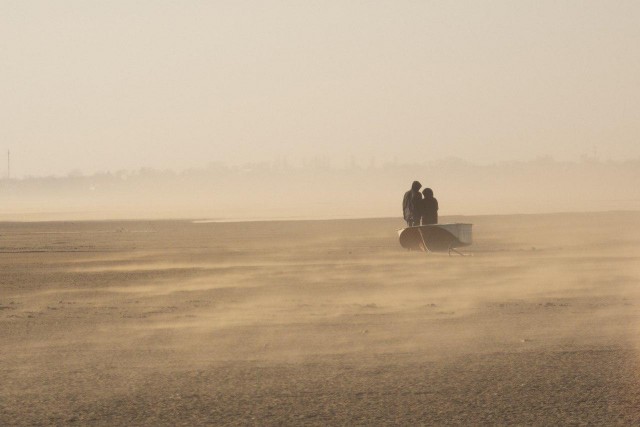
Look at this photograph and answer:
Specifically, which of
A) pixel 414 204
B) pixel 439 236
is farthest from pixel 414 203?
pixel 439 236

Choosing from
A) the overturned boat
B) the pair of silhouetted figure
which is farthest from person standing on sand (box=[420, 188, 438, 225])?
the overturned boat

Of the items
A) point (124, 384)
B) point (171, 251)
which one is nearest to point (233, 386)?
point (124, 384)

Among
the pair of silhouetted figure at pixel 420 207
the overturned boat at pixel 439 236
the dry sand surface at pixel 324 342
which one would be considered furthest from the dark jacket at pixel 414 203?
the dry sand surface at pixel 324 342

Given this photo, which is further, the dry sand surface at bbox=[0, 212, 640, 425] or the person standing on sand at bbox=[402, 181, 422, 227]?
the person standing on sand at bbox=[402, 181, 422, 227]

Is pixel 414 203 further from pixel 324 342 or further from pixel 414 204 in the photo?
pixel 324 342

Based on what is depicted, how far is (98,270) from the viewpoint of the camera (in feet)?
79.4

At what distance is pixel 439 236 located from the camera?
27797 mm

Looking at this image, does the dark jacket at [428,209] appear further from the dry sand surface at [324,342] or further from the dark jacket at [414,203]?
the dry sand surface at [324,342]

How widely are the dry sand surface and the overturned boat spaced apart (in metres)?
1.85

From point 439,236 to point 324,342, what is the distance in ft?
52.5

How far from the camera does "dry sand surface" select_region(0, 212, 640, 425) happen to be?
8.52 metres

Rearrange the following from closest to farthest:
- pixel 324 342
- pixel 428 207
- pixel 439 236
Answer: pixel 324 342 → pixel 439 236 → pixel 428 207

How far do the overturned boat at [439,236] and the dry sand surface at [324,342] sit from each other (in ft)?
6.07

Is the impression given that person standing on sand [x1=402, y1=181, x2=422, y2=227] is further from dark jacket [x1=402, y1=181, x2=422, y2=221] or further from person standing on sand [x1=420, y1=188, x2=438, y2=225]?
person standing on sand [x1=420, y1=188, x2=438, y2=225]
